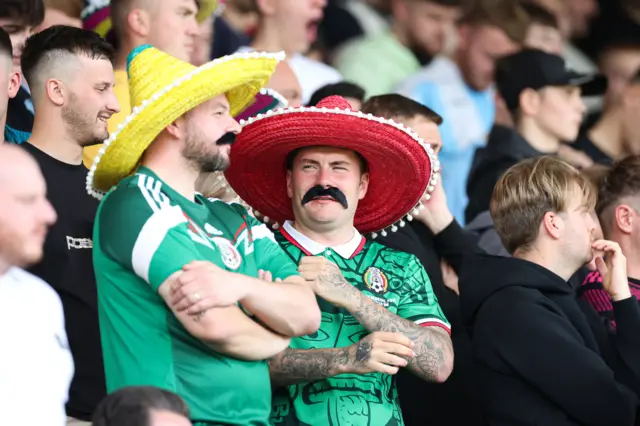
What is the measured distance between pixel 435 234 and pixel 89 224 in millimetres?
1866

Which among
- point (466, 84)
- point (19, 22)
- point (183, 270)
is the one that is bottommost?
point (466, 84)

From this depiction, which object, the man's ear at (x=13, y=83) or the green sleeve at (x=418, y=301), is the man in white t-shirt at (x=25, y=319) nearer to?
the man's ear at (x=13, y=83)

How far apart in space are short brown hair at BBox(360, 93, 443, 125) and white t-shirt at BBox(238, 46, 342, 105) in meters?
1.68

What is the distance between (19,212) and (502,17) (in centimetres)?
612

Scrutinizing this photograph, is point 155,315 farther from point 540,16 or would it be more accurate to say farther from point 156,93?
point 540,16

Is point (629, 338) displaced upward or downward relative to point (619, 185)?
downward

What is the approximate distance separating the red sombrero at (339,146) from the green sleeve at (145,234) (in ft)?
3.30

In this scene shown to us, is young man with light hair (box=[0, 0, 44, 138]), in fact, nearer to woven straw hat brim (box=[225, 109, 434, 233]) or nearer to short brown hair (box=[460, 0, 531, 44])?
woven straw hat brim (box=[225, 109, 434, 233])

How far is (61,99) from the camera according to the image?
5.08m

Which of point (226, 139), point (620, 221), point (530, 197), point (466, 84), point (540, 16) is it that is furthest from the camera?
point (540, 16)

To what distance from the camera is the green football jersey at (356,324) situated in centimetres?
488

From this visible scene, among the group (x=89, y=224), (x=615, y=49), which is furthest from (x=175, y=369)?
(x=615, y=49)

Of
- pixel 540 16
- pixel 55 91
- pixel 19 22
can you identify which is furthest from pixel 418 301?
pixel 540 16

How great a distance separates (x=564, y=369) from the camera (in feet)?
16.4
